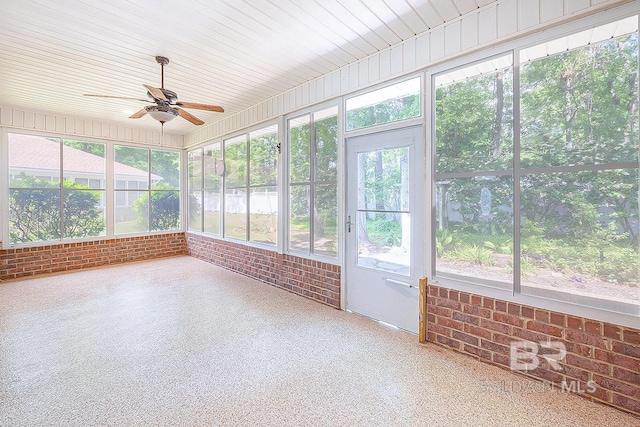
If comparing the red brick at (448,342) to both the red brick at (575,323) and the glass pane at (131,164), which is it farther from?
the glass pane at (131,164)

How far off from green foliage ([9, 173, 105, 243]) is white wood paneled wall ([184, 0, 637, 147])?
15.7 ft

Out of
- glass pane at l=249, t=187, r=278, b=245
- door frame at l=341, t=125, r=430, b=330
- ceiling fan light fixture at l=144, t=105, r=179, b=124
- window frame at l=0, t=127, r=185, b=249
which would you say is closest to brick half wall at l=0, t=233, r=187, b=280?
window frame at l=0, t=127, r=185, b=249

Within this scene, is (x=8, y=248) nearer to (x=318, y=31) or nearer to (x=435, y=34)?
(x=318, y=31)

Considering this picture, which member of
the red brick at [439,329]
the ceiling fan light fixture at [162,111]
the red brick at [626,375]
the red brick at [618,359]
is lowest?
the red brick at [439,329]

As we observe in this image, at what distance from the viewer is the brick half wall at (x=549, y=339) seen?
79.4 inches

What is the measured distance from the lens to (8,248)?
17.4ft

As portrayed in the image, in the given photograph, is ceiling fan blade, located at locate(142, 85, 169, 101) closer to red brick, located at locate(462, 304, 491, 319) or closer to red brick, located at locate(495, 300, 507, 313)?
red brick, located at locate(462, 304, 491, 319)

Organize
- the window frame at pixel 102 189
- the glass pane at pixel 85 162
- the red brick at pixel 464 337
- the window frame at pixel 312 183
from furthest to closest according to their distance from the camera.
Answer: the glass pane at pixel 85 162 → the window frame at pixel 102 189 → the window frame at pixel 312 183 → the red brick at pixel 464 337

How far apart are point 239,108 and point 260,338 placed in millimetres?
4066

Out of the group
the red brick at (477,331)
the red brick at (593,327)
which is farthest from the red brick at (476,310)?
the red brick at (593,327)

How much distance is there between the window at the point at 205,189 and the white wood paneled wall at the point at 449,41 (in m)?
2.76

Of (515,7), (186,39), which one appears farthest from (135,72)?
(515,7)

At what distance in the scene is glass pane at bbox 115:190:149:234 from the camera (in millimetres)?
6555

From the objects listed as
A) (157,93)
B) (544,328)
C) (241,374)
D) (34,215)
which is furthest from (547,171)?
(34,215)
